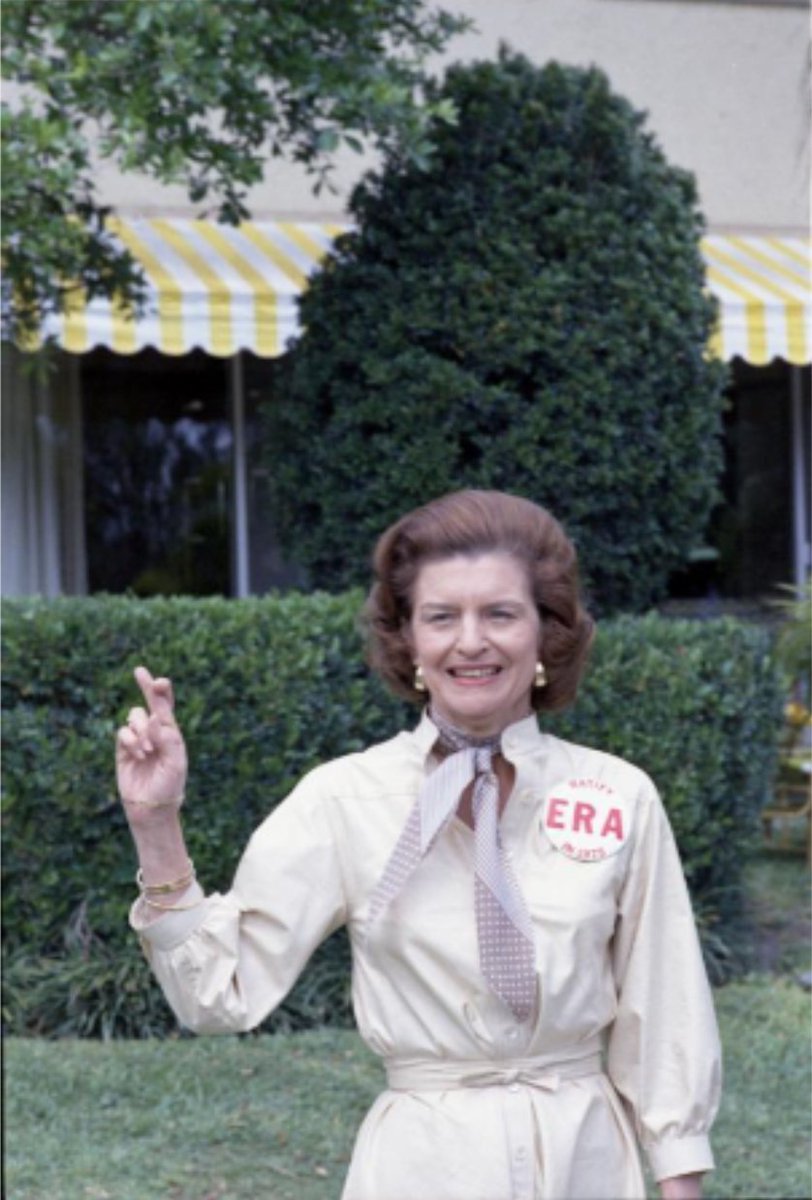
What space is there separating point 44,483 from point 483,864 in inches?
317

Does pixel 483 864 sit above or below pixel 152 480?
below

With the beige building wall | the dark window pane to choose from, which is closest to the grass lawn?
the dark window pane

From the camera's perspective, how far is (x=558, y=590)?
2580 millimetres

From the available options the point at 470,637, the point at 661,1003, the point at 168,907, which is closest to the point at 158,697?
the point at 168,907

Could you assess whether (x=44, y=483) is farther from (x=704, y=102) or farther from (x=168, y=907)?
(x=168, y=907)

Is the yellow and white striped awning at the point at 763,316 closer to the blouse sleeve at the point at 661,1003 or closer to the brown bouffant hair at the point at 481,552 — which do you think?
the brown bouffant hair at the point at 481,552

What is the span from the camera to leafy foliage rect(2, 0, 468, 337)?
5.90m

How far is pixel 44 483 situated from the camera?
1010 cm

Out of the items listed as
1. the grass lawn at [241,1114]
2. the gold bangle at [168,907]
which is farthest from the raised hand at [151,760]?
the grass lawn at [241,1114]

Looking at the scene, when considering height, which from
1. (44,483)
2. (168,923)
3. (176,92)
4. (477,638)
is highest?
(176,92)

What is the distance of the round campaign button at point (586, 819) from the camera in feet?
7.93

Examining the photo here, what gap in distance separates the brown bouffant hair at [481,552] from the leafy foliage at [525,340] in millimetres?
4067

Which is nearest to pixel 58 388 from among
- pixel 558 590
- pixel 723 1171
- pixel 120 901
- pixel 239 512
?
pixel 239 512

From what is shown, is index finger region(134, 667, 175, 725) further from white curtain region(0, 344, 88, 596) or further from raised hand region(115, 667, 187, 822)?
white curtain region(0, 344, 88, 596)
